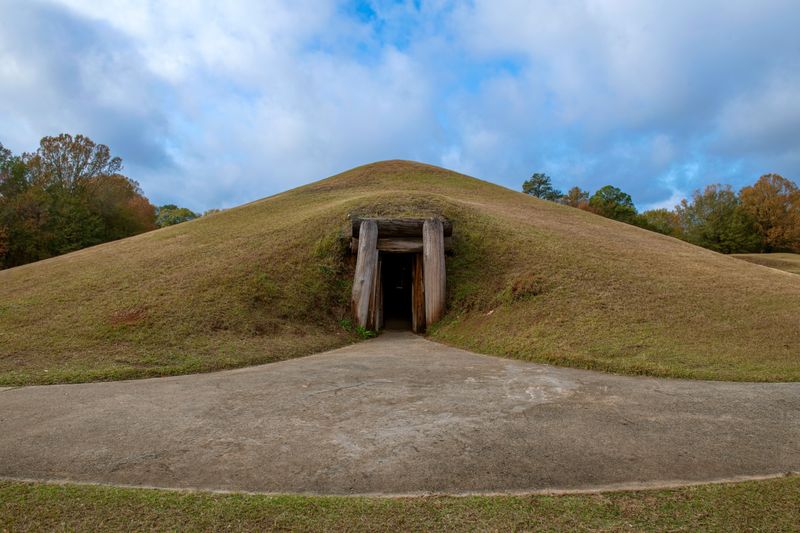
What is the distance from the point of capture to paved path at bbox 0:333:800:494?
3832 mm

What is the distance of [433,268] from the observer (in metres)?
13.5

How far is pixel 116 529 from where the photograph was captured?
3059 millimetres

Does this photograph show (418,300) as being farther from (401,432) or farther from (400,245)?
(401,432)

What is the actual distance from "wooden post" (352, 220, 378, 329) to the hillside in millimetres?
558

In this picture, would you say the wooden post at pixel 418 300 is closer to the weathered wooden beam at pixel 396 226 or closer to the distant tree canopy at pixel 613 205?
the weathered wooden beam at pixel 396 226

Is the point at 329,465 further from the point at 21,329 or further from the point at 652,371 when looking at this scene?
the point at 21,329

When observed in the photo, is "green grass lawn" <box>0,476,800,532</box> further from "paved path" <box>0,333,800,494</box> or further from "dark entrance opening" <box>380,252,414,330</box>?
"dark entrance opening" <box>380,252,414,330</box>

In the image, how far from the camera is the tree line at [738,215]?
44.8 m

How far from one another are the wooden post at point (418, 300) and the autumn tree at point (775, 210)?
4612 cm

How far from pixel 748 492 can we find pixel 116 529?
457cm

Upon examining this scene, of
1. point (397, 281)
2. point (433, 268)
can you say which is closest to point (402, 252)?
point (433, 268)

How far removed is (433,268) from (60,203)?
115 feet

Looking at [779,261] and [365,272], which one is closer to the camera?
[365,272]

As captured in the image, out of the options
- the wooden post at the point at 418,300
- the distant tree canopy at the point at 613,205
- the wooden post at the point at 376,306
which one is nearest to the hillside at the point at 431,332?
the wooden post at the point at 376,306
